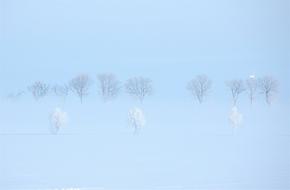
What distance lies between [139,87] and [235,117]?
0.60 meters

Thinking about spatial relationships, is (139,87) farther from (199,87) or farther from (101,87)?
(199,87)

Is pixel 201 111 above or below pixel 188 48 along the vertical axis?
below

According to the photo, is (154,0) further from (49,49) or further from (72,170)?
(72,170)

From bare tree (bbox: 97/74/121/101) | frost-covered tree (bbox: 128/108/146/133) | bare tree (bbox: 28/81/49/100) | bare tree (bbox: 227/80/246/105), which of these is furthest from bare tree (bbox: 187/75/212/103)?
bare tree (bbox: 28/81/49/100)

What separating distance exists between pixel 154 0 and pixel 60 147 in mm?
1002

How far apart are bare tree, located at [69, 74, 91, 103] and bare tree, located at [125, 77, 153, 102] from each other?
0.75ft

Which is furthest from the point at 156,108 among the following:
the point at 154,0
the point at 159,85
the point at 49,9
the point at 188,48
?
the point at 49,9

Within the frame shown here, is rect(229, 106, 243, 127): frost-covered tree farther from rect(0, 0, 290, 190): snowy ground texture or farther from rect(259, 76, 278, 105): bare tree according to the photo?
rect(259, 76, 278, 105): bare tree

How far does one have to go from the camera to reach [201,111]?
322 centimetres

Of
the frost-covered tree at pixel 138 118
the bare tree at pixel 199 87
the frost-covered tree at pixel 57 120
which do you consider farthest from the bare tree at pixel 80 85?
the bare tree at pixel 199 87

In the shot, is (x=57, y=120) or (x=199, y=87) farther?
(x=199, y=87)

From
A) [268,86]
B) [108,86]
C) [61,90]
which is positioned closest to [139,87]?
[108,86]

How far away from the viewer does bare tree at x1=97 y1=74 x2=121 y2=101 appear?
10.3 ft

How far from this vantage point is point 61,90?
3109mm
